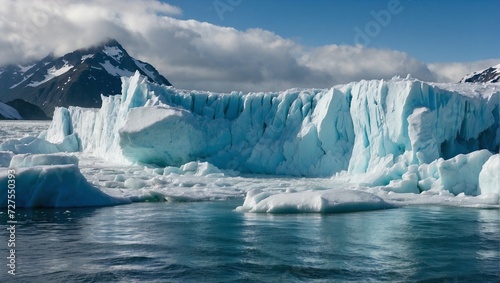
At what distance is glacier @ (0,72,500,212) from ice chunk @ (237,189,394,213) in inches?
2.4

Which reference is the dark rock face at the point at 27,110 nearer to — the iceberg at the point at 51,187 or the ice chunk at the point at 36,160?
the ice chunk at the point at 36,160

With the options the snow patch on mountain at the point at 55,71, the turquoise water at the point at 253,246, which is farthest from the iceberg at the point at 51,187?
the snow patch on mountain at the point at 55,71

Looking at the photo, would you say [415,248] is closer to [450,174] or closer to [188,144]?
[450,174]

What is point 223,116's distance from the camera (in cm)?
2861

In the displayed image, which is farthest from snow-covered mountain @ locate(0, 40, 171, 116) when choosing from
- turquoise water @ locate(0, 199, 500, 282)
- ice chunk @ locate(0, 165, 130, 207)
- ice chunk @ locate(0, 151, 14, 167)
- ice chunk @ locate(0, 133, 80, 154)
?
turquoise water @ locate(0, 199, 500, 282)

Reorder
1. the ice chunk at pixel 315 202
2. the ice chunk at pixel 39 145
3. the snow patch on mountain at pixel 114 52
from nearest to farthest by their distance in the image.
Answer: the ice chunk at pixel 315 202 → the ice chunk at pixel 39 145 → the snow patch on mountain at pixel 114 52

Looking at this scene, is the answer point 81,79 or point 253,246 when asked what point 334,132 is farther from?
point 81,79

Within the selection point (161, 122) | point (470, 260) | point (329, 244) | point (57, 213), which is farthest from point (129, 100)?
point (470, 260)

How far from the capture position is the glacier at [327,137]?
18281 millimetres

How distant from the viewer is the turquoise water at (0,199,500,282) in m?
8.19

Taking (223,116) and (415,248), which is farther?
(223,116)

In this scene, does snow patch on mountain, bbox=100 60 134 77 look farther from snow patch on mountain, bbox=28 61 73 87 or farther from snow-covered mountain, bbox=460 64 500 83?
snow-covered mountain, bbox=460 64 500 83

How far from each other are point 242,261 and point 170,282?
5.19 feet

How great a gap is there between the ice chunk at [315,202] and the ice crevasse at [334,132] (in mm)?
3902
